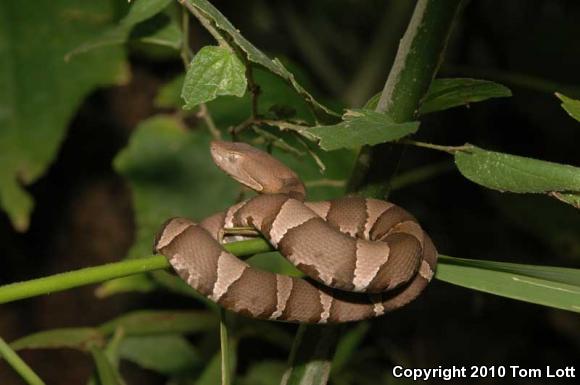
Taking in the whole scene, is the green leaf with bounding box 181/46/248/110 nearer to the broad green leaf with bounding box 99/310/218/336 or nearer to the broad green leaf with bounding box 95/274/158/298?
the broad green leaf with bounding box 99/310/218/336

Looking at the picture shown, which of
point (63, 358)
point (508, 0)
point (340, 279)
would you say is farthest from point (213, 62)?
point (508, 0)

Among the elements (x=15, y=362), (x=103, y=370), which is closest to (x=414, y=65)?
(x=15, y=362)

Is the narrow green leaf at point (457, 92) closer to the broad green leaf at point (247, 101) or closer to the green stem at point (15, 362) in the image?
the broad green leaf at point (247, 101)

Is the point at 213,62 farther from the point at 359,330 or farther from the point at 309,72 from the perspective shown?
the point at 309,72

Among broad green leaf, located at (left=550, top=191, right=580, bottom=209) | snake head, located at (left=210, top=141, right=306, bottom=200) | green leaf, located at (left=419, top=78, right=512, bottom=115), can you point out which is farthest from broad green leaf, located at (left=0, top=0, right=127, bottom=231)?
broad green leaf, located at (left=550, top=191, right=580, bottom=209)

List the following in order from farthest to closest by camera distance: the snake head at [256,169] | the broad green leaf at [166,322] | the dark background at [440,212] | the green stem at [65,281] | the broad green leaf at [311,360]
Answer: the dark background at [440,212] < the broad green leaf at [166,322] < the snake head at [256,169] < the broad green leaf at [311,360] < the green stem at [65,281]

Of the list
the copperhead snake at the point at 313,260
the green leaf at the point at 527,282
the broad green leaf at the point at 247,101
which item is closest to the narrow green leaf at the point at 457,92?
the copperhead snake at the point at 313,260
